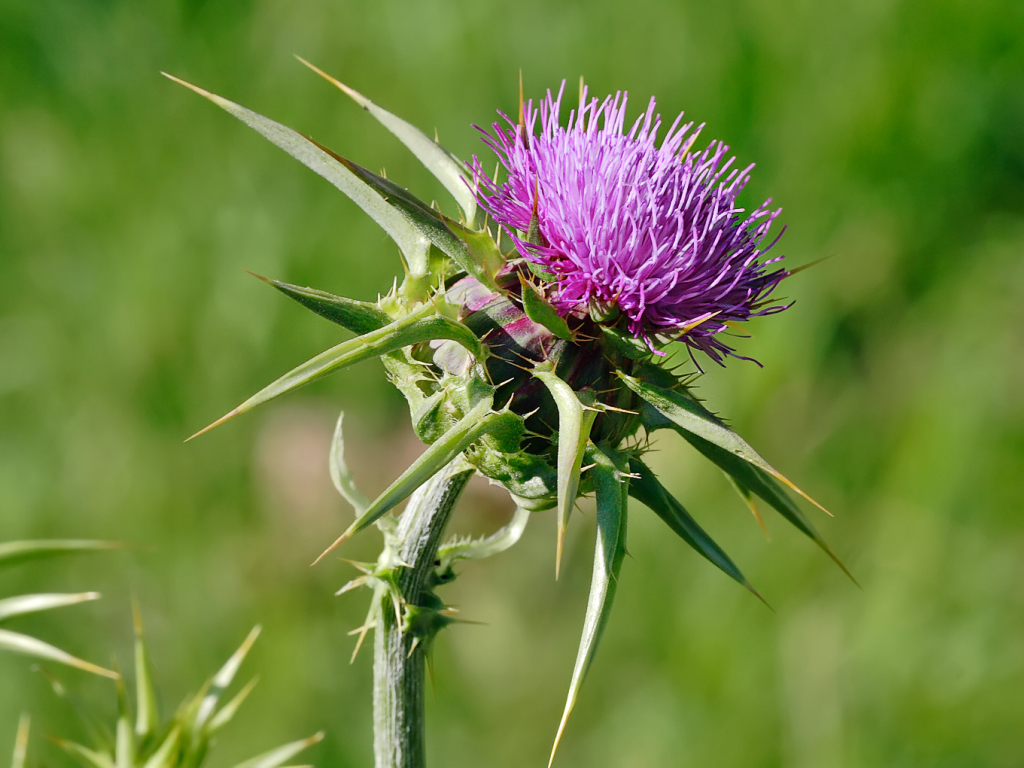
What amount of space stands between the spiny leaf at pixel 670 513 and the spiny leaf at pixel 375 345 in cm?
42

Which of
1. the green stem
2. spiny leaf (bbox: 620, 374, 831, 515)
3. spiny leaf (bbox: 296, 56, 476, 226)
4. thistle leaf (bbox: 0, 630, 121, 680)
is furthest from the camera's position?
spiny leaf (bbox: 296, 56, 476, 226)

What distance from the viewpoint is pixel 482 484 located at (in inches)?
175

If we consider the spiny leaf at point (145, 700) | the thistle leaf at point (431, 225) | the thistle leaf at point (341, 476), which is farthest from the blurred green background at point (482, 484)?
the thistle leaf at point (431, 225)

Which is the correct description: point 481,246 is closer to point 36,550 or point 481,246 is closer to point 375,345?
point 375,345

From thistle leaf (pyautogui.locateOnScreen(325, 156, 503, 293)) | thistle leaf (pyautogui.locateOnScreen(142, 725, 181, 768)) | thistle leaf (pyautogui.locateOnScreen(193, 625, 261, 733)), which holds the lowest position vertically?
thistle leaf (pyautogui.locateOnScreen(142, 725, 181, 768))

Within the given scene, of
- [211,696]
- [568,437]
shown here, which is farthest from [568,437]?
[211,696]

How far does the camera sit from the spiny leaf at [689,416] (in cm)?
189

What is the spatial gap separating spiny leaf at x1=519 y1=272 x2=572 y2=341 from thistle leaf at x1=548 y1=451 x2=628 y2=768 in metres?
0.26

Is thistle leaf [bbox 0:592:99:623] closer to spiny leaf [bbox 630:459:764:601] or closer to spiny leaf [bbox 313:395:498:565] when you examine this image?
spiny leaf [bbox 313:395:498:565]

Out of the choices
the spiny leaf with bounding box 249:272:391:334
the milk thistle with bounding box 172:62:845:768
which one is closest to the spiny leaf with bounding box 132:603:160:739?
the milk thistle with bounding box 172:62:845:768

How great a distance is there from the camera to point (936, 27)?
5.62 metres

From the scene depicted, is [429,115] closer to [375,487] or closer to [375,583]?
[375,487]

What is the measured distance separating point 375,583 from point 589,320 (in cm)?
69

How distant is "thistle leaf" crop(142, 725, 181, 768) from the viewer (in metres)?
2.04
